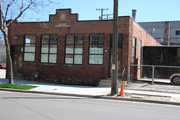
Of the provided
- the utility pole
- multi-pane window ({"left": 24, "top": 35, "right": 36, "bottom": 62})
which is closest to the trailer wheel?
the utility pole

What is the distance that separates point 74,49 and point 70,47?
1.32ft

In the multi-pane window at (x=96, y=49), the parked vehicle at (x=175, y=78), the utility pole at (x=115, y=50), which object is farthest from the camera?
the multi-pane window at (x=96, y=49)

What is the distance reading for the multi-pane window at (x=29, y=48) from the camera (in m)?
18.9

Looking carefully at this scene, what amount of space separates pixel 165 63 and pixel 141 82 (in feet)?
8.01

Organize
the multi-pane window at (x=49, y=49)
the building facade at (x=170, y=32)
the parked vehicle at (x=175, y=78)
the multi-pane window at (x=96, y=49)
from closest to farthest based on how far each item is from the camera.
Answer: the parked vehicle at (x=175, y=78)
the multi-pane window at (x=96, y=49)
the multi-pane window at (x=49, y=49)
the building facade at (x=170, y=32)

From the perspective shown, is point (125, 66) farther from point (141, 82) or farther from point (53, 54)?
point (53, 54)

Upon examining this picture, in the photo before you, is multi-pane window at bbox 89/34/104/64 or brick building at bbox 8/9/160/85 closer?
brick building at bbox 8/9/160/85

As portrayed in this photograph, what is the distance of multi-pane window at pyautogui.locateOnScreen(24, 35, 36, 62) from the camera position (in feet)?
61.9

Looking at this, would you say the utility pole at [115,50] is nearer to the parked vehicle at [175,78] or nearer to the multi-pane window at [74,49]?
the multi-pane window at [74,49]

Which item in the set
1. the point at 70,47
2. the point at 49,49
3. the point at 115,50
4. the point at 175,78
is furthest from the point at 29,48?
the point at 175,78

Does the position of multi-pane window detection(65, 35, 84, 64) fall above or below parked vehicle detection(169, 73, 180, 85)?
above

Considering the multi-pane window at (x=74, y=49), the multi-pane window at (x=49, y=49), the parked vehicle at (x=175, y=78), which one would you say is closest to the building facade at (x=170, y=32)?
the parked vehicle at (x=175, y=78)

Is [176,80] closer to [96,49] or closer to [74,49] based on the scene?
[96,49]

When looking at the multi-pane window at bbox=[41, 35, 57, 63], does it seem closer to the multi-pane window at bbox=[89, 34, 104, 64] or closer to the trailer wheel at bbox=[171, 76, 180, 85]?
the multi-pane window at bbox=[89, 34, 104, 64]
